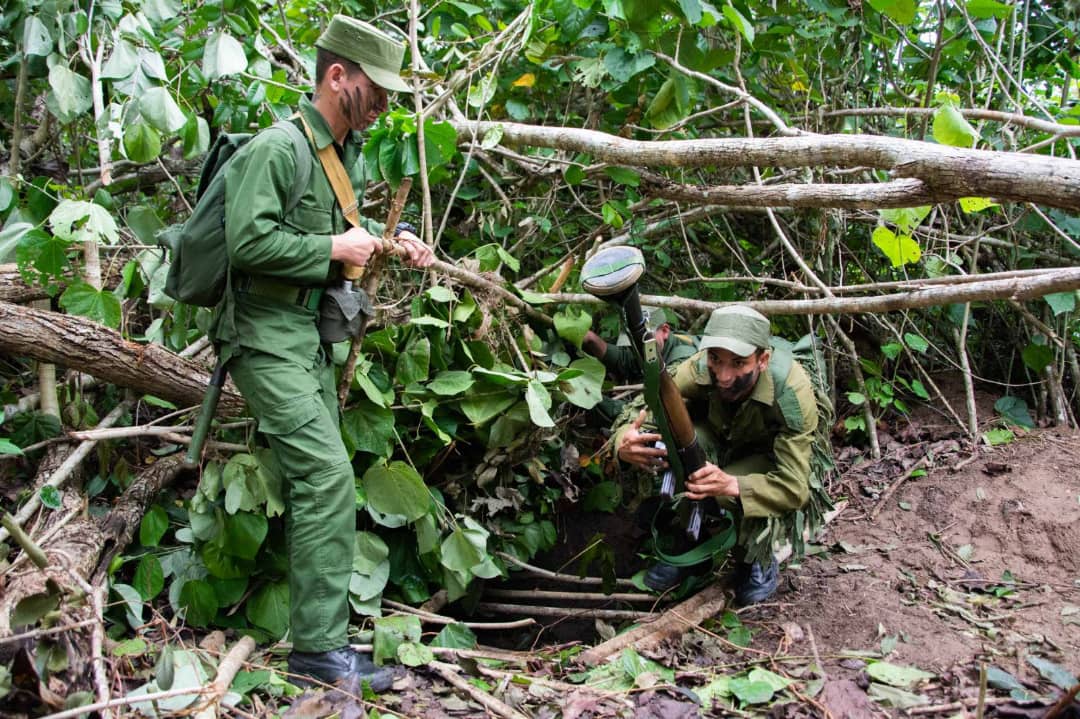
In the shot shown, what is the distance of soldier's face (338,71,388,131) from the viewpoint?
110 inches

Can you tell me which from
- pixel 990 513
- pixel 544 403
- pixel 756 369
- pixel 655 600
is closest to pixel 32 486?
pixel 544 403

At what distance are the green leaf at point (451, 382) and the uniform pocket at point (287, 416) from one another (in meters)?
1.07

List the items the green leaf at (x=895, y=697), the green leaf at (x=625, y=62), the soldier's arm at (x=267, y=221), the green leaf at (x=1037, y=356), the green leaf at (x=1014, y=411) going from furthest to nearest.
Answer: the green leaf at (x=1014, y=411) < the green leaf at (x=1037, y=356) < the green leaf at (x=625, y=62) < the green leaf at (x=895, y=697) < the soldier's arm at (x=267, y=221)

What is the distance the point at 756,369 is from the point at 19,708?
2.71 meters

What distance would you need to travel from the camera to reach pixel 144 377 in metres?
3.37

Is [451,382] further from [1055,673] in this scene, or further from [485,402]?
[1055,673]

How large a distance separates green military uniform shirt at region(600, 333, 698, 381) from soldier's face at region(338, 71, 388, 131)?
173 cm

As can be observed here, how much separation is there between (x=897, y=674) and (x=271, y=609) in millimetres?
2312

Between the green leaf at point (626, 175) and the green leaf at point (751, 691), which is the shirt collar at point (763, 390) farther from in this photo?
the green leaf at point (626, 175)

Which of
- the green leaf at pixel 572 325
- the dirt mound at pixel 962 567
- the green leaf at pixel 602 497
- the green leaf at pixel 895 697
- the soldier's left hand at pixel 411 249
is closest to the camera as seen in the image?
the green leaf at pixel 895 697

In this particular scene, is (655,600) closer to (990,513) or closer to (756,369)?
(756,369)

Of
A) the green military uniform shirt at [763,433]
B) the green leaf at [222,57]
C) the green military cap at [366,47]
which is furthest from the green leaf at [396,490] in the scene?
the green leaf at [222,57]

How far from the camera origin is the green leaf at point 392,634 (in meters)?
3.03

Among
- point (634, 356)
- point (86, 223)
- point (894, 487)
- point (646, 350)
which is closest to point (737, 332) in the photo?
point (646, 350)
